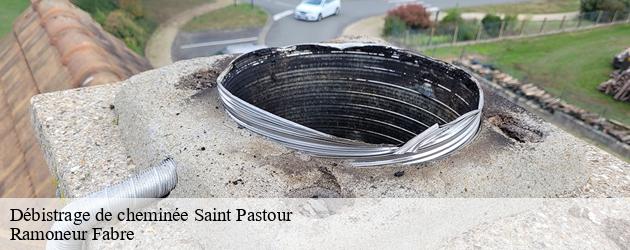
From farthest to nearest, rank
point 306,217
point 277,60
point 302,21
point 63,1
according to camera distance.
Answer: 1. point 302,21
2. point 63,1
3. point 277,60
4. point 306,217

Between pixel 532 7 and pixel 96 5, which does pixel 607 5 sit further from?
pixel 96 5

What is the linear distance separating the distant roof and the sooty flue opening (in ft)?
7.53

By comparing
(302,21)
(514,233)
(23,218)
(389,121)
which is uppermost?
(514,233)

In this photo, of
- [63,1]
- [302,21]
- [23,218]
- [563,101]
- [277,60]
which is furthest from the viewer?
[302,21]

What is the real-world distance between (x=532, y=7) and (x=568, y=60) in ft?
25.2

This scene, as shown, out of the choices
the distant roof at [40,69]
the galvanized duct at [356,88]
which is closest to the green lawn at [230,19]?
the distant roof at [40,69]

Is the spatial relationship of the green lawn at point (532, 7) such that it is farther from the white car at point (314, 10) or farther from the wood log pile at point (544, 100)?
the wood log pile at point (544, 100)

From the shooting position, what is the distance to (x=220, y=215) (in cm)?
412

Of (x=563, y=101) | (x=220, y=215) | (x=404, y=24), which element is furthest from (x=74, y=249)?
(x=404, y=24)

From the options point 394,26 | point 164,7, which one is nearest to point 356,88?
point 394,26

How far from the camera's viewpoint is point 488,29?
17016 millimetres

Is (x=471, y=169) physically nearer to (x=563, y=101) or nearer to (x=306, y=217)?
(x=306, y=217)

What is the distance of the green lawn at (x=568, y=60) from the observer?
12906 millimetres

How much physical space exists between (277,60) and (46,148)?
9.74 ft
